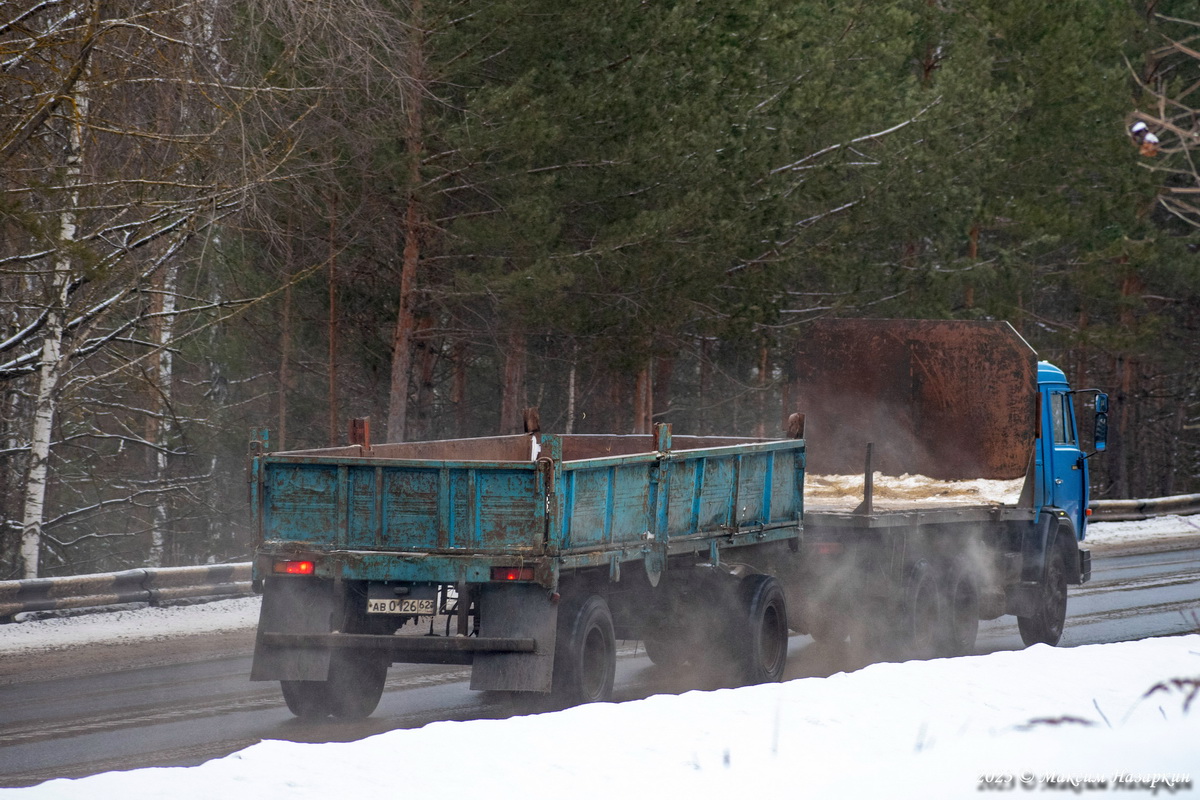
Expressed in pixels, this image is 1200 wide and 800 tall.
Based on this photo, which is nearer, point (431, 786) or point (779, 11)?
point (431, 786)

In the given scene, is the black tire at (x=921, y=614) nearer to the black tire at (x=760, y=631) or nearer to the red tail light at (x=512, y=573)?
the black tire at (x=760, y=631)

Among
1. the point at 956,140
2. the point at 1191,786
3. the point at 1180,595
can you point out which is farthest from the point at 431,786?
the point at 956,140

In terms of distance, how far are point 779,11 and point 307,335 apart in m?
9.32

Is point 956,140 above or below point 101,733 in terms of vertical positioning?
above

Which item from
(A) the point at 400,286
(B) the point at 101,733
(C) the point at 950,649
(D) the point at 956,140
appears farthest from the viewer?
(D) the point at 956,140

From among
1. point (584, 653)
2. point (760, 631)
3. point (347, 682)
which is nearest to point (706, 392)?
point (760, 631)

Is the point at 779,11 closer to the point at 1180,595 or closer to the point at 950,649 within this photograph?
the point at 1180,595

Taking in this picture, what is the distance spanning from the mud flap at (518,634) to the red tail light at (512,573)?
81 mm

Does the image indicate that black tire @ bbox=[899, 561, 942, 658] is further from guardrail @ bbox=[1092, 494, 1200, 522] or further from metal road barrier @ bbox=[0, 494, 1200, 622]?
guardrail @ bbox=[1092, 494, 1200, 522]

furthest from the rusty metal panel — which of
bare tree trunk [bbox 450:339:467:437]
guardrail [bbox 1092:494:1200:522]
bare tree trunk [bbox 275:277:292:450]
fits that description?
guardrail [bbox 1092:494:1200:522]

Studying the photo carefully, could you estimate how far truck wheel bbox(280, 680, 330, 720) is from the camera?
8609mm

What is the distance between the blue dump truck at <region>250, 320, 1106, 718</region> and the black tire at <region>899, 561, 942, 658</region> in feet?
0.09

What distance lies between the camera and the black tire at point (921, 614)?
453 inches

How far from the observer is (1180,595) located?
1606 centimetres
